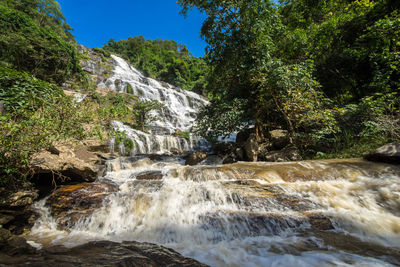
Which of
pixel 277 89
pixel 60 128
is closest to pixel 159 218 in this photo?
pixel 60 128

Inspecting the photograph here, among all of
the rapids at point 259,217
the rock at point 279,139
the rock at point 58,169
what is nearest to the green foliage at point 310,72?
the rock at point 279,139

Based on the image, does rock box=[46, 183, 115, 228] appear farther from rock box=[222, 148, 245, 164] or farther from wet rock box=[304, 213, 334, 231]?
rock box=[222, 148, 245, 164]

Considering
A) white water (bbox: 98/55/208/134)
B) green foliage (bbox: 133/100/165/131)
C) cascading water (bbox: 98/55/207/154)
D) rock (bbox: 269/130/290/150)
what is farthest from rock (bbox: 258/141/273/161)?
white water (bbox: 98/55/208/134)

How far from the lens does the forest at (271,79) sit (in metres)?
3.82

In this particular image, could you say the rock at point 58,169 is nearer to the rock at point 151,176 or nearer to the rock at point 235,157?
the rock at point 151,176

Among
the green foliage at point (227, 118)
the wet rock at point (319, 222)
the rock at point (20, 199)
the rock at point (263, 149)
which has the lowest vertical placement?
the wet rock at point (319, 222)

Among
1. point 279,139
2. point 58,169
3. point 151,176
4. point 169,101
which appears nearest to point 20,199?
point 58,169

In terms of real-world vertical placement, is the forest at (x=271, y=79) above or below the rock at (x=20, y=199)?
above

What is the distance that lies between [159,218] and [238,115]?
5.51 meters

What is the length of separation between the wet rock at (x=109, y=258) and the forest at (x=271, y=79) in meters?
1.94

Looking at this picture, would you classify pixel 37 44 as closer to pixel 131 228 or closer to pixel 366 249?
pixel 131 228

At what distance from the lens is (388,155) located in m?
4.02

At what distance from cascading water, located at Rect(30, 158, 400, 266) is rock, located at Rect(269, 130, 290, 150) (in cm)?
274

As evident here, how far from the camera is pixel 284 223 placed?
2646 millimetres
